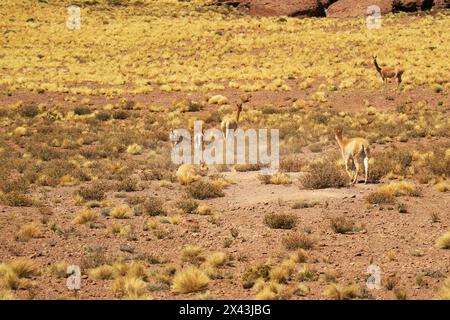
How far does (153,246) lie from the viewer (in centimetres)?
977

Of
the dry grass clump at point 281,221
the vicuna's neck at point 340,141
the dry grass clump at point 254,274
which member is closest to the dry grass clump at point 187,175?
the vicuna's neck at point 340,141

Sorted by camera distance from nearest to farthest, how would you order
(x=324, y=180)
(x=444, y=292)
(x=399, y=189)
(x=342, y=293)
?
(x=444, y=292) → (x=342, y=293) → (x=399, y=189) → (x=324, y=180)

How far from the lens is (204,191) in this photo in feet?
43.2

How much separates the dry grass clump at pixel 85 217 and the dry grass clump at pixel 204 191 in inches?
104

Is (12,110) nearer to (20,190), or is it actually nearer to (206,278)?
(20,190)

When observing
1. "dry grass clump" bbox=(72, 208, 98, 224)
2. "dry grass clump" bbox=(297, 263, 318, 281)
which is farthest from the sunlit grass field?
"dry grass clump" bbox=(297, 263, 318, 281)

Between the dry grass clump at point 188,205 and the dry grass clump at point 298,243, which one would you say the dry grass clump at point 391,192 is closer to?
the dry grass clump at point 298,243

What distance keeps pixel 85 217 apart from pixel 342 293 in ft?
19.7

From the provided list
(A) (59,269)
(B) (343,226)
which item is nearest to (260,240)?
(B) (343,226)

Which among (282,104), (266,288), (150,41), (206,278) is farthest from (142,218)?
(150,41)

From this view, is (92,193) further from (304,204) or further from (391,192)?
(391,192)

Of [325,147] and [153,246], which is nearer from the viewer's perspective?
[153,246]
